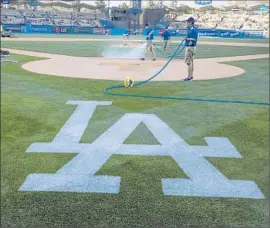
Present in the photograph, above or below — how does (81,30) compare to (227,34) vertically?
above

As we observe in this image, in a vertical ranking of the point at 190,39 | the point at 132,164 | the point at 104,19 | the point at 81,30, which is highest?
the point at 104,19

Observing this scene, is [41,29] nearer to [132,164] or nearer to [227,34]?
[227,34]

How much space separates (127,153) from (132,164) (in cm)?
49

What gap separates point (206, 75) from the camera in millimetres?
16094

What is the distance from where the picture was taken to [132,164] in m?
5.70

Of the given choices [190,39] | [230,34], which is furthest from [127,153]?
[230,34]

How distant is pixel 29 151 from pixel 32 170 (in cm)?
83

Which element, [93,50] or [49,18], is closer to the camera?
[93,50]

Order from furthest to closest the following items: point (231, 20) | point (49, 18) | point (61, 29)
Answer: point (231, 20)
point (49, 18)
point (61, 29)

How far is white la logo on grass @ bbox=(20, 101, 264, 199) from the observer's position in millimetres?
4883

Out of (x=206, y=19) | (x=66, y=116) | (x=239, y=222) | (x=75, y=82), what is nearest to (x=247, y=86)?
(x=75, y=82)

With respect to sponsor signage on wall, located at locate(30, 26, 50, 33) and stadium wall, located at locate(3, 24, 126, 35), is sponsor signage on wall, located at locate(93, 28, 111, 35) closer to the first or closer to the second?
stadium wall, located at locate(3, 24, 126, 35)

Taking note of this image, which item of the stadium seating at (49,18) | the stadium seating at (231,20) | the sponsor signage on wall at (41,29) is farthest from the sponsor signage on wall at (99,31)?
the stadium seating at (231,20)

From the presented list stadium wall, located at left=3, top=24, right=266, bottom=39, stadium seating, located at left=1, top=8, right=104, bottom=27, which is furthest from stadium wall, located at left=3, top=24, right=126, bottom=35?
stadium seating, located at left=1, top=8, right=104, bottom=27
